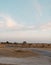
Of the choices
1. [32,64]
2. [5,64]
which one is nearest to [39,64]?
[32,64]

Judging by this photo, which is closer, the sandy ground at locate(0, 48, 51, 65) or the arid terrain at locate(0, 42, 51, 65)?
the sandy ground at locate(0, 48, 51, 65)

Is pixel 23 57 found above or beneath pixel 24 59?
above

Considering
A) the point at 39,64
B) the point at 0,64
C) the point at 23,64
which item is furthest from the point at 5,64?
the point at 39,64

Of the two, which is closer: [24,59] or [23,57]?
[24,59]

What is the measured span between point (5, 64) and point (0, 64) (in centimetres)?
35

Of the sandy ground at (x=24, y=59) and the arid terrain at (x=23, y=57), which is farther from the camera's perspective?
the arid terrain at (x=23, y=57)

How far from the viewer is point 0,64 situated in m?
11.5

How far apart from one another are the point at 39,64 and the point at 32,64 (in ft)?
1.65

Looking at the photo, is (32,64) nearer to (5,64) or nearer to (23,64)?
(23,64)

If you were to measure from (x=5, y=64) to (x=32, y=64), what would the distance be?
76.4 inches

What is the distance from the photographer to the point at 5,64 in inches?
460

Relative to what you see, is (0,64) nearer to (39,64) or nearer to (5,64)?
(5,64)

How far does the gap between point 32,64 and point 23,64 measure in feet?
2.13

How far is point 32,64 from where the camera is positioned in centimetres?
1223
